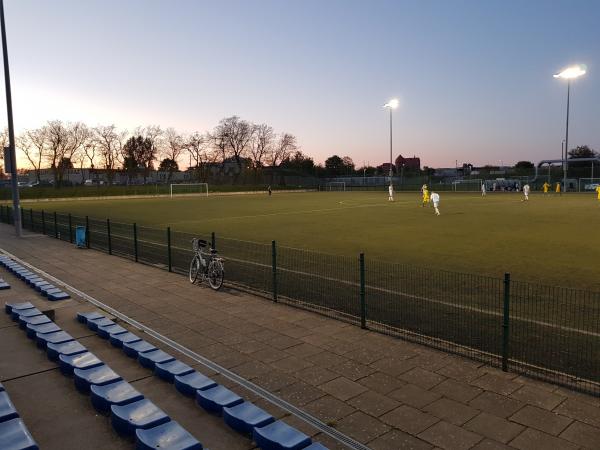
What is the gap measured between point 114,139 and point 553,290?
4184 inches

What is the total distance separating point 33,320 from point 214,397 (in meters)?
4.58

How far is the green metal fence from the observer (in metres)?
6.65

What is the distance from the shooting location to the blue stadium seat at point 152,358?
637cm

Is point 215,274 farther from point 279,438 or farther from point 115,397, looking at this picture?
point 279,438

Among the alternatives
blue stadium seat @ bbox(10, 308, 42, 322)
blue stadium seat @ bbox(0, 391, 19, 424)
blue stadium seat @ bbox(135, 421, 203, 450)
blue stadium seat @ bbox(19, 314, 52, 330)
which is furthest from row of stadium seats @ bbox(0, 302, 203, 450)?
blue stadium seat @ bbox(10, 308, 42, 322)

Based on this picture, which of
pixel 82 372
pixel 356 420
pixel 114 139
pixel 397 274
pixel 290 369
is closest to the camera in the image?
pixel 356 420

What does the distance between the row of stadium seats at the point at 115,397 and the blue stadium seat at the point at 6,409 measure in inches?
27.8

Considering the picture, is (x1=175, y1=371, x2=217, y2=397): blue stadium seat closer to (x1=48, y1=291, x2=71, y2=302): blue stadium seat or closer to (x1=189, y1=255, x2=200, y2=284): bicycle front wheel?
(x1=48, y1=291, x2=71, y2=302): blue stadium seat

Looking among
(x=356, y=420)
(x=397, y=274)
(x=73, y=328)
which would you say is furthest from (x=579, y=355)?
(x=73, y=328)

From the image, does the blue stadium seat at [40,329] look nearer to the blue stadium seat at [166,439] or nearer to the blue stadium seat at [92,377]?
the blue stadium seat at [92,377]

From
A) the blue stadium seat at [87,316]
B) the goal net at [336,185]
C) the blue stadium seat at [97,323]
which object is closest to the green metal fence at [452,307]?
the blue stadium seat at [97,323]

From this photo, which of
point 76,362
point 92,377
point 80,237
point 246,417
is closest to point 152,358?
point 92,377

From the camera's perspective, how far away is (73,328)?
8250mm

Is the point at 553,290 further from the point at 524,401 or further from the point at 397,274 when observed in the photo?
the point at 524,401
